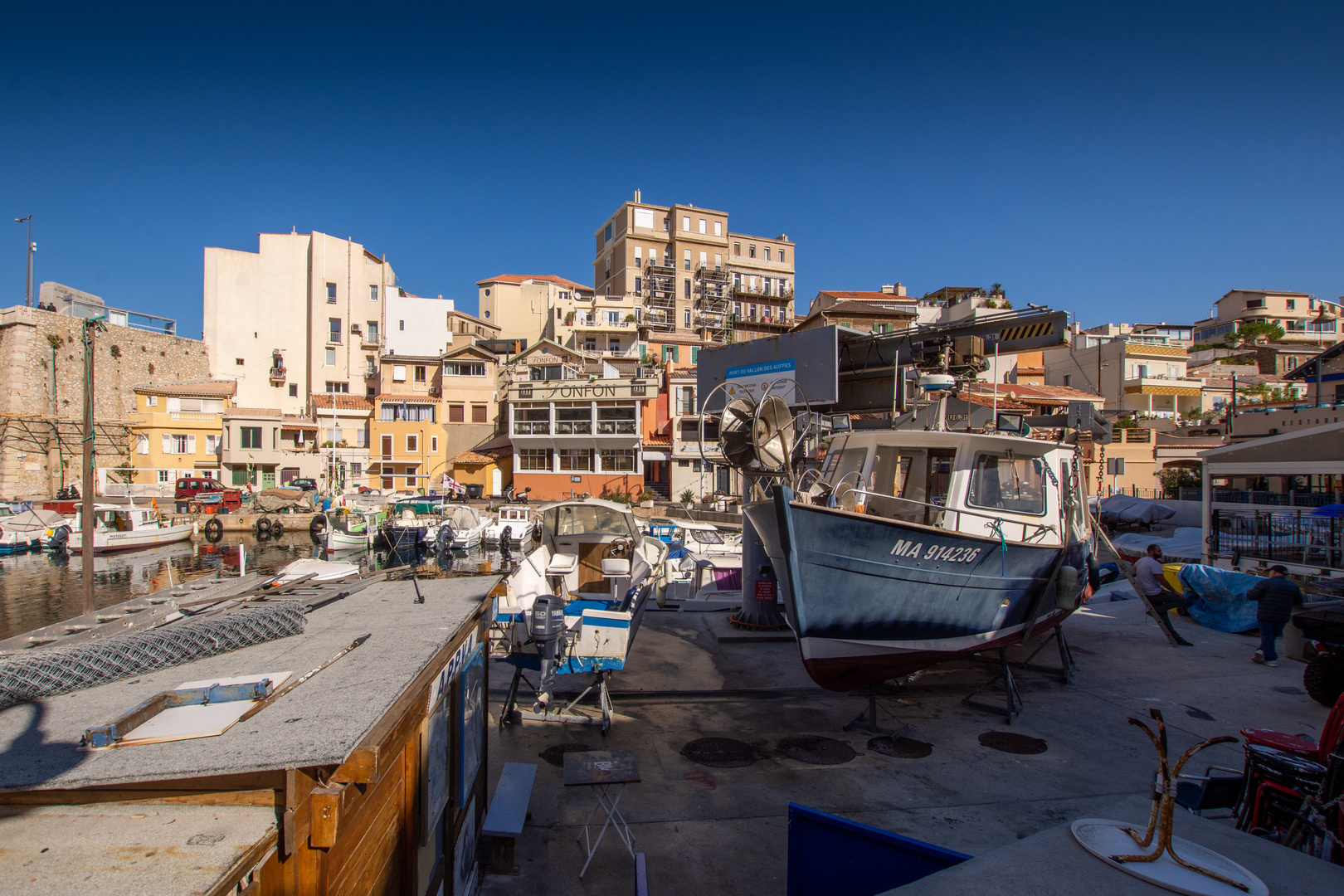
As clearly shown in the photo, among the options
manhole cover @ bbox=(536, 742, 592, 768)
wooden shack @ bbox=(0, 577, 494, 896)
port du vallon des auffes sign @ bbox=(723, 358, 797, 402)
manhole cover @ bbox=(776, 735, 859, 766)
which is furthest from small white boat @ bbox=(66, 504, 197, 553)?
wooden shack @ bbox=(0, 577, 494, 896)

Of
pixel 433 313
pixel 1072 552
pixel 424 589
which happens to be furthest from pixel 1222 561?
pixel 433 313

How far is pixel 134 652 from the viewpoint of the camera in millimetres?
2891

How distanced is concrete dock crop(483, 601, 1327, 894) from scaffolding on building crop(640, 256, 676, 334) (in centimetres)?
4894

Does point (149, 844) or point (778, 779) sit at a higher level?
point (149, 844)

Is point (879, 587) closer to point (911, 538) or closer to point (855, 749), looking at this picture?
point (911, 538)

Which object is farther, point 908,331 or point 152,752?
point 908,331

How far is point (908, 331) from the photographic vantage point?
1095 cm

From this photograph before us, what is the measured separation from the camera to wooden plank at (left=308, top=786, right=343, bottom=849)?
86.9 inches

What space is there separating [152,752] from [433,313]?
57.4m

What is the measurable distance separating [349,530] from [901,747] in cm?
2690

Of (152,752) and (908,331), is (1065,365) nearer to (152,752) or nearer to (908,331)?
(908,331)

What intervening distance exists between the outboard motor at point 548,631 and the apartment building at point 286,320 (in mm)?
52678

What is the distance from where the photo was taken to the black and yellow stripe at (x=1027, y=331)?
33.6 ft

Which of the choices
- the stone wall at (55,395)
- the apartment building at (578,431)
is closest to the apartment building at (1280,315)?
the apartment building at (578,431)
